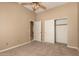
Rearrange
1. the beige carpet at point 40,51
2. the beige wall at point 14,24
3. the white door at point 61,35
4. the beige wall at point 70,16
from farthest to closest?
the beige wall at point 70,16
the white door at point 61,35
the beige wall at point 14,24
the beige carpet at point 40,51

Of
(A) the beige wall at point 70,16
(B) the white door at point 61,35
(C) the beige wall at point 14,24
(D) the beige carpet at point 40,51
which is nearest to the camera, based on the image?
(D) the beige carpet at point 40,51

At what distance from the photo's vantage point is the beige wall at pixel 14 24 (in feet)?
8.93

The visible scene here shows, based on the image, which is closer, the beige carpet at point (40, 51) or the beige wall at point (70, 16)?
the beige carpet at point (40, 51)

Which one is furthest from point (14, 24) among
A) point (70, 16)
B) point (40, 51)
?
point (70, 16)

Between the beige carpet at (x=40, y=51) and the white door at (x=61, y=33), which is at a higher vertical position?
the white door at (x=61, y=33)

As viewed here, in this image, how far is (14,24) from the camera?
2959 mm

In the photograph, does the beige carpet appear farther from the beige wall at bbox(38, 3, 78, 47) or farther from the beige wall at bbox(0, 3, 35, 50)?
the beige wall at bbox(38, 3, 78, 47)

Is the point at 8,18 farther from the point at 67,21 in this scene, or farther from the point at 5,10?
the point at 67,21

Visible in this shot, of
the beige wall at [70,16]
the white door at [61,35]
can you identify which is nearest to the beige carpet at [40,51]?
the white door at [61,35]

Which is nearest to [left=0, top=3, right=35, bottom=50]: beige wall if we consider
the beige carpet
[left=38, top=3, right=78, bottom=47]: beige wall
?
the beige carpet

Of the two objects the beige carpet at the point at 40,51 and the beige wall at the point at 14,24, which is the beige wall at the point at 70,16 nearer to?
the beige carpet at the point at 40,51

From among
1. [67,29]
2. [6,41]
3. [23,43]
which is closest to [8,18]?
[6,41]

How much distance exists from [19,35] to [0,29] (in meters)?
0.65

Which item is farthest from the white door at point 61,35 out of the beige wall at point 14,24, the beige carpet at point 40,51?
the beige wall at point 14,24
